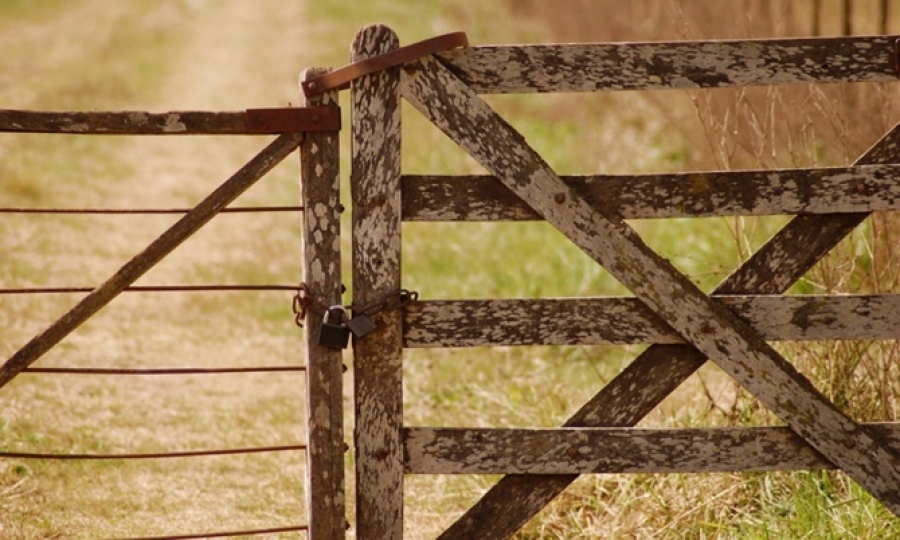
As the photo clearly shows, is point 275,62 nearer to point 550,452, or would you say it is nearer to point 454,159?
point 454,159

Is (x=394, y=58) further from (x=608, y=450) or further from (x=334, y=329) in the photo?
(x=608, y=450)

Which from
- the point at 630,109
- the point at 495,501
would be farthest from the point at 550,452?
the point at 630,109

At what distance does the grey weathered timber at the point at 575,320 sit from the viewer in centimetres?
343

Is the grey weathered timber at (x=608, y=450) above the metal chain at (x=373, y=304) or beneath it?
beneath

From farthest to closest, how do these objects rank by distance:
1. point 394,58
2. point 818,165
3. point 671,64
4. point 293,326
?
point 293,326, point 818,165, point 671,64, point 394,58

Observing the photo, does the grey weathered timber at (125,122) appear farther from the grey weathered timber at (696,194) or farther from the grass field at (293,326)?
the grass field at (293,326)

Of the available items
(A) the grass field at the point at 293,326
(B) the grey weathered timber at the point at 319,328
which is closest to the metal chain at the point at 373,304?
(B) the grey weathered timber at the point at 319,328

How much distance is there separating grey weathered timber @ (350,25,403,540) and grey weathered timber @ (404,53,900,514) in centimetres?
13

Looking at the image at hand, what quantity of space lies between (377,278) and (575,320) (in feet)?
2.17

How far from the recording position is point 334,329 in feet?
11.0

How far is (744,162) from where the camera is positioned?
29.4 ft

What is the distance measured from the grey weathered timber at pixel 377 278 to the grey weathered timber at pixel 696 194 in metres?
0.10

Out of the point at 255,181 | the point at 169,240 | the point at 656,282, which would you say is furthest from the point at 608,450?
the point at 169,240

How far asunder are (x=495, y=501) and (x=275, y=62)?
1529 cm
